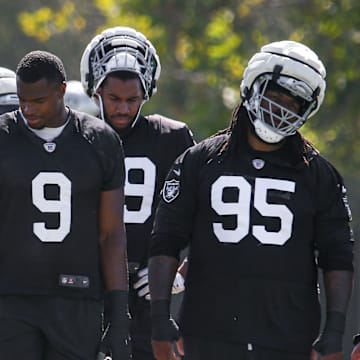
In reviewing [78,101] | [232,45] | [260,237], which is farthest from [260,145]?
[232,45]

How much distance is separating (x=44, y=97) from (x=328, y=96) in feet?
36.6

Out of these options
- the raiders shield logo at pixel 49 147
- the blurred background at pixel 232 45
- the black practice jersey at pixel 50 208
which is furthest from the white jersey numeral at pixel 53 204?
the blurred background at pixel 232 45

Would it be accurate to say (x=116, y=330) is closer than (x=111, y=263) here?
Yes

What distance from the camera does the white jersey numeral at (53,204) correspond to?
20.7 feet

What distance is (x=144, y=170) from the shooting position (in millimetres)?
7504

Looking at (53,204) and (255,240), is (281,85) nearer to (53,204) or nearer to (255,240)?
(255,240)

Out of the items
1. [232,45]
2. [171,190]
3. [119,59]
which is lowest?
[171,190]

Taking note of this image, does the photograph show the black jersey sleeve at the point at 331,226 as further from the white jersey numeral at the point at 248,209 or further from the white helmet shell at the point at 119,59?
the white helmet shell at the point at 119,59

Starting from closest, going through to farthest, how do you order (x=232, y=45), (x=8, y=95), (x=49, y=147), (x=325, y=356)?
(x=325, y=356) → (x=49, y=147) → (x=8, y=95) → (x=232, y=45)

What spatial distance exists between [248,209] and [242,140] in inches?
14.6

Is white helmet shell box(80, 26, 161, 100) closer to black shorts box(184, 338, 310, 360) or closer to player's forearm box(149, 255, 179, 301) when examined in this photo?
player's forearm box(149, 255, 179, 301)

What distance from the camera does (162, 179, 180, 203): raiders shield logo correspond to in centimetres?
649

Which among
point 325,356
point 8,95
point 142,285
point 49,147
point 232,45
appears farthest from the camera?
point 232,45

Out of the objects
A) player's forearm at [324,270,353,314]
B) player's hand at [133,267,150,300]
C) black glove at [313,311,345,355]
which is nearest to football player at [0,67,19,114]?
player's hand at [133,267,150,300]
